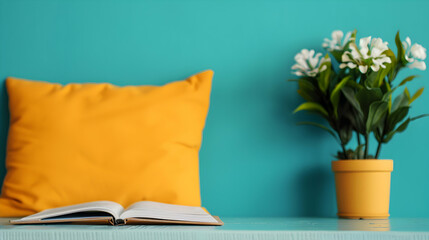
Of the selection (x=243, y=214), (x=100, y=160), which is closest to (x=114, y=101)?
(x=100, y=160)

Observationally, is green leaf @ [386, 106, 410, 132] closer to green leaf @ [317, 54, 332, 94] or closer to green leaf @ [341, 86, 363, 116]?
green leaf @ [341, 86, 363, 116]

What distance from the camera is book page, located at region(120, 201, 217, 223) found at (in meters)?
0.94

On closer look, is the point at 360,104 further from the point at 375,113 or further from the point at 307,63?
the point at 307,63

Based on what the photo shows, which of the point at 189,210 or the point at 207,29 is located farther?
the point at 207,29

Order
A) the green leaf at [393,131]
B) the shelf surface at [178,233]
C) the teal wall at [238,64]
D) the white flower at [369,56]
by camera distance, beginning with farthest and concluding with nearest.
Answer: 1. the teal wall at [238,64]
2. the green leaf at [393,131]
3. the white flower at [369,56]
4. the shelf surface at [178,233]

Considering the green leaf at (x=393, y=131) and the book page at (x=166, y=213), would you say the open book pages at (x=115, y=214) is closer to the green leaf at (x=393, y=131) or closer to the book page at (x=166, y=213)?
the book page at (x=166, y=213)

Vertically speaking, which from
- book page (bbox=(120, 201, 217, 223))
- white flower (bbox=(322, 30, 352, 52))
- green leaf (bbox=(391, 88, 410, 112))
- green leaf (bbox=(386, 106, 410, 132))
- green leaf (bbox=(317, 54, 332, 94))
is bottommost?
A: book page (bbox=(120, 201, 217, 223))

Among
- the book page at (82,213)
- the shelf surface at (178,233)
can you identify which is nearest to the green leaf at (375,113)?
the shelf surface at (178,233)

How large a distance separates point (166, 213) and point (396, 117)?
2.58ft

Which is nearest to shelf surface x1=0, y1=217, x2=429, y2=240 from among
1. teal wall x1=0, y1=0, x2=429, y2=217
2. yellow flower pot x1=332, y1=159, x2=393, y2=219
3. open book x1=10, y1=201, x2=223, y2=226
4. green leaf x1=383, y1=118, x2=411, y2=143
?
open book x1=10, y1=201, x2=223, y2=226

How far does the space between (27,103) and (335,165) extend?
0.97 m

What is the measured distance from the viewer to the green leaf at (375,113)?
1305 mm

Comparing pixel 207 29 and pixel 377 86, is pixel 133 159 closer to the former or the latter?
pixel 207 29

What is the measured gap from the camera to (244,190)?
5.01 ft
